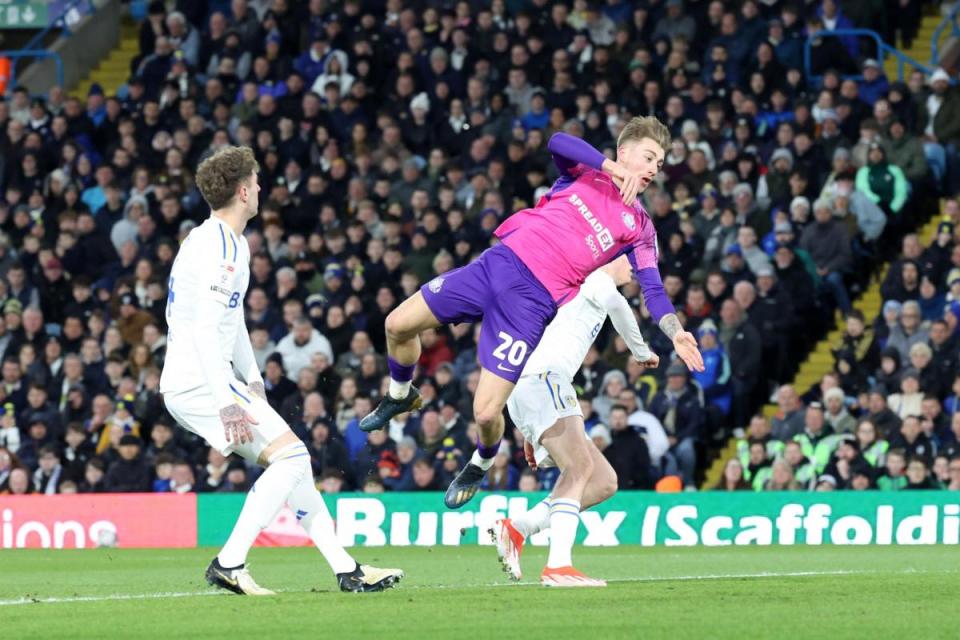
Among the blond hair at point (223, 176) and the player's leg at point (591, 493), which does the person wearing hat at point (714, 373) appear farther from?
the blond hair at point (223, 176)

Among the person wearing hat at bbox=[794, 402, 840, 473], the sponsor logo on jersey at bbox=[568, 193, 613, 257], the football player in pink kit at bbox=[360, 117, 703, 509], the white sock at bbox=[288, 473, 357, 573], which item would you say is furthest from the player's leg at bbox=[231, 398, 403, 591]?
the person wearing hat at bbox=[794, 402, 840, 473]

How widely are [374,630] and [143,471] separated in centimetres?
1322

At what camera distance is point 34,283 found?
82.8 ft

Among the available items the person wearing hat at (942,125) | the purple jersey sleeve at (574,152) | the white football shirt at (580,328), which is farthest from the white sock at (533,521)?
the person wearing hat at (942,125)

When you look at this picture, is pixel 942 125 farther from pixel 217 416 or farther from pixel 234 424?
pixel 234 424

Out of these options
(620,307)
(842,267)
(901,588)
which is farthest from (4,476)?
(901,588)

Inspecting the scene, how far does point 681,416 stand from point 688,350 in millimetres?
9877

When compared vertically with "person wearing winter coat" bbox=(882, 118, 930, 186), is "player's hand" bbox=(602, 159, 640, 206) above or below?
below

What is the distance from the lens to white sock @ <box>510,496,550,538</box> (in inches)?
465

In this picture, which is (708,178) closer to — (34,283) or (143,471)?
(143,471)

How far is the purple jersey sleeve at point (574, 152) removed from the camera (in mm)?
11070

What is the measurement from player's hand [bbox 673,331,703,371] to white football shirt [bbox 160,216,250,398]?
2.53 m

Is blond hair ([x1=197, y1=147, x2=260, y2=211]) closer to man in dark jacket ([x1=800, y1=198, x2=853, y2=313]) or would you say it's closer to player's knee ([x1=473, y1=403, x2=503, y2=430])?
player's knee ([x1=473, y1=403, x2=503, y2=430])

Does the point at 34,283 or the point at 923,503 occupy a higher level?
the point at 34,283
